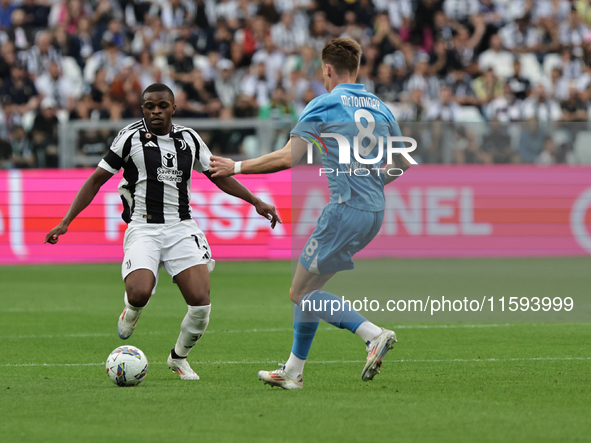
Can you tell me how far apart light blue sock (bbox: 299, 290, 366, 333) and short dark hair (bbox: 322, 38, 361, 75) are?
1423mm

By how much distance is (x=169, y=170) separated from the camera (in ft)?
21.9

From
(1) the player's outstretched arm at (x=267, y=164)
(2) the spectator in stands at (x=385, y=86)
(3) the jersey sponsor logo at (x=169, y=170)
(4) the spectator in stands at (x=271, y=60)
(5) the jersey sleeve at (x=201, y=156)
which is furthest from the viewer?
(4) the spectator in stands at (x=271, y=60)

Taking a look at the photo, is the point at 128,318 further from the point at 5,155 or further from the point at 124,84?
the point at 124,84

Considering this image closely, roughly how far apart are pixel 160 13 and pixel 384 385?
14502 millimetres

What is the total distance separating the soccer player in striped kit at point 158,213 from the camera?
257 inches

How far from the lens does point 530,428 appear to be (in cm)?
487

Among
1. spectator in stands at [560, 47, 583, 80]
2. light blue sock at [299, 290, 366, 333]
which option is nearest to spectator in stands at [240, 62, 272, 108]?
spectator in stands at [560, 47, 583, 80]

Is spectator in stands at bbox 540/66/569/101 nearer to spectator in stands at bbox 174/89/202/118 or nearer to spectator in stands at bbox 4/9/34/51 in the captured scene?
spectator in stands at bbox 174/89/202/118

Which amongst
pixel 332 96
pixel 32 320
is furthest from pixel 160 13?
pixel 332 96

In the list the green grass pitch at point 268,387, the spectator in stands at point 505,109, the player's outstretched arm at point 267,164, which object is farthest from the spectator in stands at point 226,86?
the player's outstretched arm at point 267,164

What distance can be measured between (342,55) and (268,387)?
2180mm

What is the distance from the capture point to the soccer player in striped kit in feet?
21.4

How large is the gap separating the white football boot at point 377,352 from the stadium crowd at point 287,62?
9603 mm

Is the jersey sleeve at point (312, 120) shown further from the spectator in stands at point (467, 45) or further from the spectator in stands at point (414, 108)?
the spectator in stands at point (467, 45)
